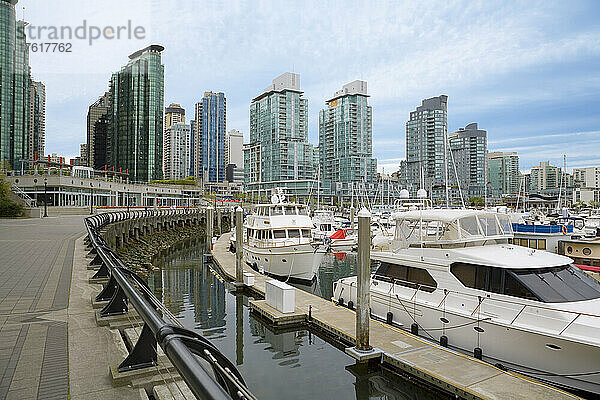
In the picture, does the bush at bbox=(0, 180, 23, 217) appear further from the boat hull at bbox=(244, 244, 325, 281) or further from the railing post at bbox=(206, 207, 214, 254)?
the boat hull at bbox=(244, 244, 325, 281)

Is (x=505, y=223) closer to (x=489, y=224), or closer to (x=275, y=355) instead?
(x=489, y=224)

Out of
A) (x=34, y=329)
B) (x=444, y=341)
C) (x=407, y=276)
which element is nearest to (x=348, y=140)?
(x=407, y=276)

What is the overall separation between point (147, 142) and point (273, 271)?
375ft

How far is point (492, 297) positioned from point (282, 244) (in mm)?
16105

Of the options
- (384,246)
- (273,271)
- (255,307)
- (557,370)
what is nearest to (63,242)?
(255,307)

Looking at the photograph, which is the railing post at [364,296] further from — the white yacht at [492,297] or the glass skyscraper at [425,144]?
the glass skyscraper at [425,144]

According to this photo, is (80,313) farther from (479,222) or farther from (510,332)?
(479,222)

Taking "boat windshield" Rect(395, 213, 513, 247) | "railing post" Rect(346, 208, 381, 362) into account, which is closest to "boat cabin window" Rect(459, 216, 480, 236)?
"boat windshield" Rect(395, 213, 513, 247)

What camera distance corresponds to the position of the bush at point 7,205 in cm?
4134

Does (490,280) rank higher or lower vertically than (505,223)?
lower

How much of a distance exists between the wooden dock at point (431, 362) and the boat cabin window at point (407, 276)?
1715mm

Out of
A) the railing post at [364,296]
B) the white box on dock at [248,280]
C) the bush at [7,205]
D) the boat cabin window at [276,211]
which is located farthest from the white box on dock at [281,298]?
the bush at [7,205]

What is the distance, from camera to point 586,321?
942 centimetres

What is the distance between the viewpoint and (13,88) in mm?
97312
